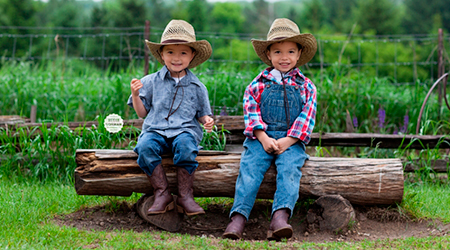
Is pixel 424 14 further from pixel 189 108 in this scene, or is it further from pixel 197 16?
pixel 189 108

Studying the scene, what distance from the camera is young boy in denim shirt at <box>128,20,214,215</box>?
337cm

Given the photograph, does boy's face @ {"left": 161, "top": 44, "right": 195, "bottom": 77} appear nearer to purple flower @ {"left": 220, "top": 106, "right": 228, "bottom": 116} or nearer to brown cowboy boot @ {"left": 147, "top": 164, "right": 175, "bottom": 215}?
brown cowboy boot @ {"left": 147, "top": 164, "right": 175, "bottom": 215}

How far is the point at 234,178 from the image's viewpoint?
11.7 ft

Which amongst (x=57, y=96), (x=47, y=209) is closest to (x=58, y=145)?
(x=47, y=209)

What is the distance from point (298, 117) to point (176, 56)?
1.10 metres

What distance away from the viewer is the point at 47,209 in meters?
3.69

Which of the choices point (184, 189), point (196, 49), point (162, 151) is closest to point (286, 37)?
point (196, 49)

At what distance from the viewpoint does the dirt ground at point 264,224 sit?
11.2 feet

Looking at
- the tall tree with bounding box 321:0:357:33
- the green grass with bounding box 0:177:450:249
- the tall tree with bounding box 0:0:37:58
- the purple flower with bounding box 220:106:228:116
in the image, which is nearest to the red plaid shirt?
Result: the green grass with bounding box 0:177:450:249

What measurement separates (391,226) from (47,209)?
111 inches

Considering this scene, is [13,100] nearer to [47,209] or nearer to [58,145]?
[58,145]

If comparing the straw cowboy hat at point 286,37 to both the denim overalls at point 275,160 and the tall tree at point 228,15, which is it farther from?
the tall tree at point 228,15

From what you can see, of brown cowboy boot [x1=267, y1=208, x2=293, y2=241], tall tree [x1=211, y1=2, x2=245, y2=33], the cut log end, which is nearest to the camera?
brown cowboy boot [x1=267, y1=208, x2=293, y2=241]

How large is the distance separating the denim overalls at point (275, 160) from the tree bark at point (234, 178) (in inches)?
5.7
